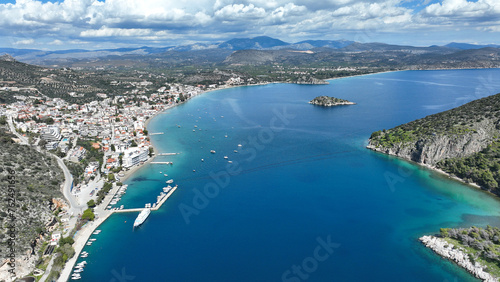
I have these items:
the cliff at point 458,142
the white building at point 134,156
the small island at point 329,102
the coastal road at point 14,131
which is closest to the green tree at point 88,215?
the white building at point 134,156

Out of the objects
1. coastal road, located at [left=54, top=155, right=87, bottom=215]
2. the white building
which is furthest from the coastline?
the white building

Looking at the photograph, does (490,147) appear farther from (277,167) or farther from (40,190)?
(40,190)

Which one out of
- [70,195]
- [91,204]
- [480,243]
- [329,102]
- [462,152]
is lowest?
[70,195]

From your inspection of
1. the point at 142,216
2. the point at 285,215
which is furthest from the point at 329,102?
the point at 142,216

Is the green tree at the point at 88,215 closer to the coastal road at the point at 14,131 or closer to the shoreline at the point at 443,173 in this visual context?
the coastal road at the point at 14,131

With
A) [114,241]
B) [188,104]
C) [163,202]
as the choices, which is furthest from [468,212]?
[188,104]

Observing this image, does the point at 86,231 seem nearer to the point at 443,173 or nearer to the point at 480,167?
the point at 443,173
